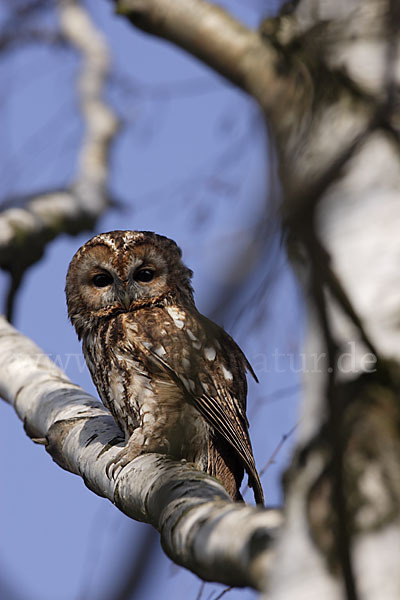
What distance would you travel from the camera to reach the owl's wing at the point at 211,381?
8.96 feet

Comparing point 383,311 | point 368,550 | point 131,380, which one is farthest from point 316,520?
point 131,380

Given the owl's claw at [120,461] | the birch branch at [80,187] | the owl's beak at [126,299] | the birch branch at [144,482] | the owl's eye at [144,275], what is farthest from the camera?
the birch branch at [80,187]

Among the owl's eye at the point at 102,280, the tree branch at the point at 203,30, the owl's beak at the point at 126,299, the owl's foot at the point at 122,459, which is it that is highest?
the tree branch at the point at 203,30

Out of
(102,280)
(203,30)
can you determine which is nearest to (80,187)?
(102,280)

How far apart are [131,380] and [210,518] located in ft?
4.92

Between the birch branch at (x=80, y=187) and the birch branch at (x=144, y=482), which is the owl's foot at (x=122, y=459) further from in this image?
the birch branch at (x=80, y=187)

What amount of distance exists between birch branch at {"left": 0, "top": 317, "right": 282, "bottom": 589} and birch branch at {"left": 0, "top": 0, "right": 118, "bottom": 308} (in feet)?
2.78

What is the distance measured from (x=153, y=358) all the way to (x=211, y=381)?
0.30 metres

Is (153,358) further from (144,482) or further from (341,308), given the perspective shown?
(341,308)

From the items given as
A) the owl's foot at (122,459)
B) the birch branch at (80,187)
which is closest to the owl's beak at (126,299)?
the owl's foot at (122,459)

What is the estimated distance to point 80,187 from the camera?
243 inches

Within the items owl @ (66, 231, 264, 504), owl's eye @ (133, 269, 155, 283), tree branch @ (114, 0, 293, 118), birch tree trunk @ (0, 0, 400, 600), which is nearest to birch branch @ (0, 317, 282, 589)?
birch tree trunk @ (0, 0, 400, 600)

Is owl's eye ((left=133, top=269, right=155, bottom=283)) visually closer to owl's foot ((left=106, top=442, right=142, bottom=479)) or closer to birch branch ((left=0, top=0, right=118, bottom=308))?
owl's foot ((left=106, top=442, right=142, bottom=479))

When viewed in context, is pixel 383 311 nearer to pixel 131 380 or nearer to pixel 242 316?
pixel 242 316
